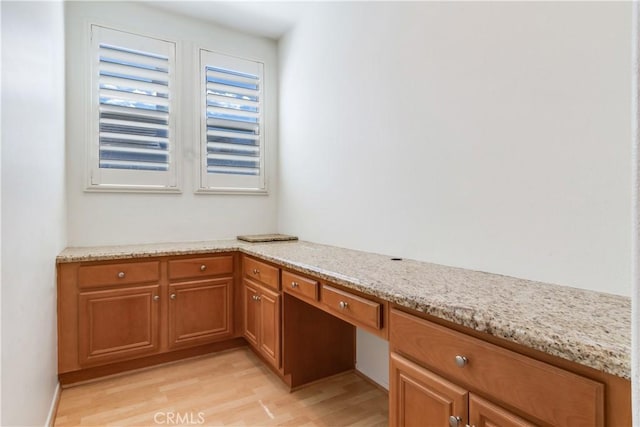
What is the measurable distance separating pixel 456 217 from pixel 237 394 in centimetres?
169

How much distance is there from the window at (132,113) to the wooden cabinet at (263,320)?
4.00 ft

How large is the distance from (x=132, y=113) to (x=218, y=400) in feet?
7.41

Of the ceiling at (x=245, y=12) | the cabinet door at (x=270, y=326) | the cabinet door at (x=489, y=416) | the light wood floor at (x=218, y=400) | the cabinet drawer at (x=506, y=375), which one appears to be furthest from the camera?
the ceiling at (x=245, y=12)

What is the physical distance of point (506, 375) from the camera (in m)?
0.90

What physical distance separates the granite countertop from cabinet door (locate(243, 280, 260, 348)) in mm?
630

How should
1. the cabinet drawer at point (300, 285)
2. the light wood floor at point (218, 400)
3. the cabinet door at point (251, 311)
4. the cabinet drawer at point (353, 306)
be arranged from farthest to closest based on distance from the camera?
the cabinet door at point (251, 311), the light wood floor at point (218, 400), the cabinet drawer at point (300, 285), the cabinet drawer at point (353, 306)

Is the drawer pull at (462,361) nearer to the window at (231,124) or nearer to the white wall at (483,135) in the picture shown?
the white wall at (483,135)

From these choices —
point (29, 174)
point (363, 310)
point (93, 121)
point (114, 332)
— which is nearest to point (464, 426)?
point (363, 310)

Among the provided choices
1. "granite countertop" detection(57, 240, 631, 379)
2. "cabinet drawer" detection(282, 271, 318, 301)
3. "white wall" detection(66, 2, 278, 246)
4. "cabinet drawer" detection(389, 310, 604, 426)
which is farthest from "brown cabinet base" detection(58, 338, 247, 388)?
"cabinet drawer" detection(389, 310, 604, 426)

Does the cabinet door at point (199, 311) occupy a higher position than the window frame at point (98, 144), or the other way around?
the window frame at point (98, 144)

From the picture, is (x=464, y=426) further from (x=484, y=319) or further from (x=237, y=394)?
(x=237, y=394)

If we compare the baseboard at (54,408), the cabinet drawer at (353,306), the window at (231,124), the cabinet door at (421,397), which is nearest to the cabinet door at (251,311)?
the cabinet drawer at (353,306)

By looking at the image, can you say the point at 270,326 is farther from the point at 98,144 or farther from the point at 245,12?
the point at 245,12

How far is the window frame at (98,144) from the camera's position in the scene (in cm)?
265
